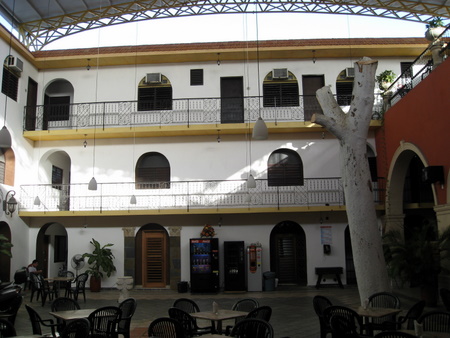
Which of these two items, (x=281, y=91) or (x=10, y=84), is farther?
(x=281, y=91)

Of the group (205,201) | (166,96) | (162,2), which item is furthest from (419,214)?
(162,2)

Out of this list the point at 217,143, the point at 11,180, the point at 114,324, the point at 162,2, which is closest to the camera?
the point at 114,324

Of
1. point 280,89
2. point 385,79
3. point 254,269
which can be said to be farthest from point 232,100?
point 254,269

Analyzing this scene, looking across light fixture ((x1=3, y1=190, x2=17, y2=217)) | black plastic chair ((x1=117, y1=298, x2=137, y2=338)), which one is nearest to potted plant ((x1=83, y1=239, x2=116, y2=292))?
light fixture ((x1=3, y1=190, x2=17, y2=217))

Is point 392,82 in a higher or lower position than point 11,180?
higher

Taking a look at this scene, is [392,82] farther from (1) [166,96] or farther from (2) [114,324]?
(2) [114,324]

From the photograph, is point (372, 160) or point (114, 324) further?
point (372, 160)

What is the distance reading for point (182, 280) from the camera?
51.8 ft

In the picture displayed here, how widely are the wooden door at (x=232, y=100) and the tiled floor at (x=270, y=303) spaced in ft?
20.8

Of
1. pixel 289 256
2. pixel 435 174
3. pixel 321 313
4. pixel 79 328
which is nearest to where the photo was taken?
pixel 79 328

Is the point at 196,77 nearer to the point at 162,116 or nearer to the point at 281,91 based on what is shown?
the point at 162,116

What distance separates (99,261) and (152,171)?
145 inches

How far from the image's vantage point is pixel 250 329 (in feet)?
19.5

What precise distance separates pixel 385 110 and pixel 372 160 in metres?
1.90
